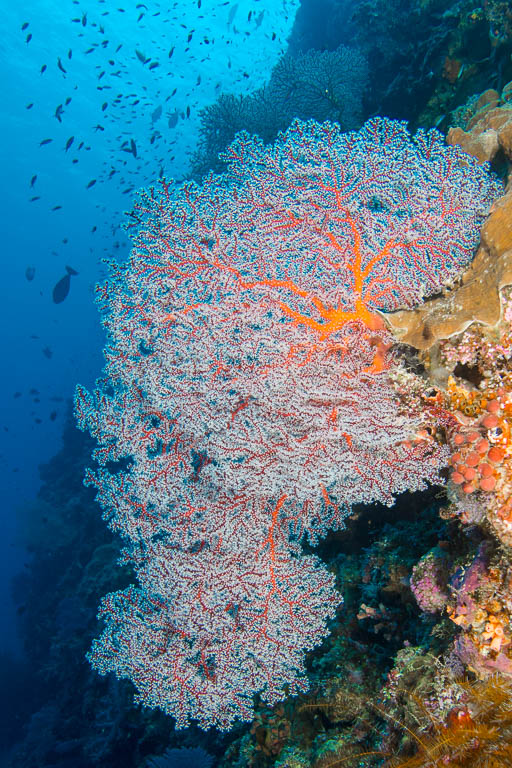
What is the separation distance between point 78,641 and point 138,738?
5022mm

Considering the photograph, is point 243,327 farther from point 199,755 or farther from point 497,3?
point 497,3

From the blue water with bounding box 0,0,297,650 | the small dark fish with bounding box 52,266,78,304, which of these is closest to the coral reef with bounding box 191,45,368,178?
the blue water with bounding box 0,0,297,650

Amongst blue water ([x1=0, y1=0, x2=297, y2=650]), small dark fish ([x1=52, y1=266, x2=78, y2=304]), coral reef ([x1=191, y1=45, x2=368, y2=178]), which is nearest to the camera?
coral reef ([x1=191, y1=45, x2=368, y2=178])

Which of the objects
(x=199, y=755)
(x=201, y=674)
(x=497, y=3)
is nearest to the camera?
(x=201, y=674)

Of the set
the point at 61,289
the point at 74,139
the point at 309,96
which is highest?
the point at 74,139

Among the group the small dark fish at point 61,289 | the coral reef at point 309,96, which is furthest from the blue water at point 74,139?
the coral reef at point 309,96

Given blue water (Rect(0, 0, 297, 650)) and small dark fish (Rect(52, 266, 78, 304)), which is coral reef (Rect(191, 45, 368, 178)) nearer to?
blue water (Rect(0, 0, 297, 650))

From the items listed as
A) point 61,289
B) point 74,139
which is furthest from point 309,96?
point 74,139

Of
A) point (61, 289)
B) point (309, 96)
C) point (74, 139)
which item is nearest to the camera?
point (309, 96)

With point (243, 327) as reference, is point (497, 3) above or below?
above

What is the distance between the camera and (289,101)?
923 cm

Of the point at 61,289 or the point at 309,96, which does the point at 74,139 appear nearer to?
the point at 61,289

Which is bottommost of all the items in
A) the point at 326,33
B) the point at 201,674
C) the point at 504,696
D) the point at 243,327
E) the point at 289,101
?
the point at 504,696

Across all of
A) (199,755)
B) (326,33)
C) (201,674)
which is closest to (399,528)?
(201,674)
